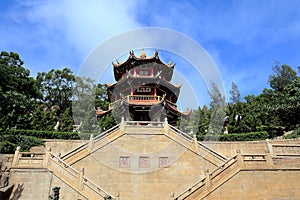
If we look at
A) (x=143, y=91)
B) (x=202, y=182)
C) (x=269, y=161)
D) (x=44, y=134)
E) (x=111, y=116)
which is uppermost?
(x=143, y=91)

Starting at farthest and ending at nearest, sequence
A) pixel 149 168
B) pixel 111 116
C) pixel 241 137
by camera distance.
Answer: pixel 111 116 → pixel 241 137 → pixel 149 168

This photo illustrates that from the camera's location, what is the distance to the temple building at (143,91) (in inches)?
774

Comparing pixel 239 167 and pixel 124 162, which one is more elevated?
pixel 124 162

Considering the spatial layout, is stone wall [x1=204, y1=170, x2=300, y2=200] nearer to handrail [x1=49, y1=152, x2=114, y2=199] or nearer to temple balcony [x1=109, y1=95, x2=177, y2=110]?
handrail [x1=49, y1=152, x2=114, y2=199]

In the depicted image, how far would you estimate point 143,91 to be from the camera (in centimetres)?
2119

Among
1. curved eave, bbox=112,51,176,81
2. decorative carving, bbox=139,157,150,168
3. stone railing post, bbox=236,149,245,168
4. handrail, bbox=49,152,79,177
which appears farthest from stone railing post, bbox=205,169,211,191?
curved eave, bbox=112,51,176,81

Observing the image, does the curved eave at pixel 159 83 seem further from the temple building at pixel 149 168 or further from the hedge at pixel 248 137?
the hedge at pixel 248 137

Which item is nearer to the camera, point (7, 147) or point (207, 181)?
point (207, 181)

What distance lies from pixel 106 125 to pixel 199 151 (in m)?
8.43

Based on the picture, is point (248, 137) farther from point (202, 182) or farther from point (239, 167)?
point (202, 182)

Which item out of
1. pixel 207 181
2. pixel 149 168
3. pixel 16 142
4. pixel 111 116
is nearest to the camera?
pixel 207 181

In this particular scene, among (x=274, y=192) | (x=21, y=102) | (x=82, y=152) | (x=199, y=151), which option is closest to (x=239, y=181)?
(x=274, y=192)

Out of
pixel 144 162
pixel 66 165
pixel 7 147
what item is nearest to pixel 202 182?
pixel 144 162

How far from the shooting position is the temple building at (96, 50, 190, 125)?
64.5ft
